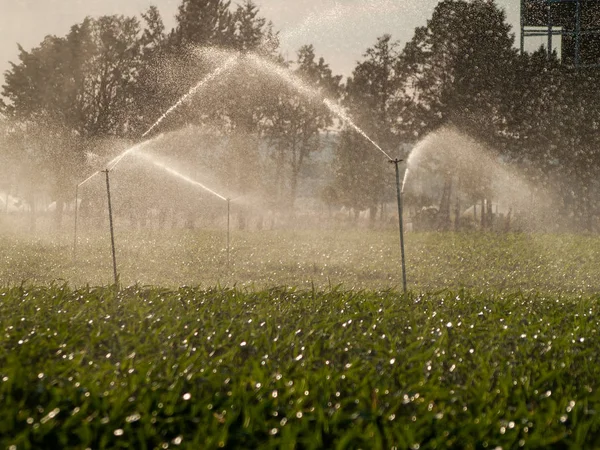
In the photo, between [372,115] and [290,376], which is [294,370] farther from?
[372,115]

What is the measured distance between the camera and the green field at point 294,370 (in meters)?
4.06

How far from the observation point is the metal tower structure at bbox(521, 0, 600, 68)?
25.9m

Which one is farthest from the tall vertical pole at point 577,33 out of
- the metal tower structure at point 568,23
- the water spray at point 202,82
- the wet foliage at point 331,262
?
the water spray at point 202,82

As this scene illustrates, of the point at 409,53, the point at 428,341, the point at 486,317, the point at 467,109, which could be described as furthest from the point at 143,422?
the point at 409,53

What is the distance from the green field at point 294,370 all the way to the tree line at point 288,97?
2952cm

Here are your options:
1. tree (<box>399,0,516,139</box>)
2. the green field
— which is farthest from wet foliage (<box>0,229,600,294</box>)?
tree (<box>399,0,516,139</box>)

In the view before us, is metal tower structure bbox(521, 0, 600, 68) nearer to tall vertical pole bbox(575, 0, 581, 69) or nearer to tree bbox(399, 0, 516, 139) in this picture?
tall vertical pole bbox(575, 0, 581, 69)

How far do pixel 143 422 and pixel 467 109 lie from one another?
1431 inches

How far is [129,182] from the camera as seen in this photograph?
46.5m

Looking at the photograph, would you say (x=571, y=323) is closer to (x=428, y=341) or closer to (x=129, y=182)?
(x=428, y=341)

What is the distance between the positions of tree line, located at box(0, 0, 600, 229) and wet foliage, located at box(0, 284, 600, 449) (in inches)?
1191

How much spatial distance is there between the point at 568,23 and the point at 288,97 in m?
28.7

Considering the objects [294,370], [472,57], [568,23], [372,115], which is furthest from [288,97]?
[294,370]

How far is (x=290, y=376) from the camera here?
16.2 ft
